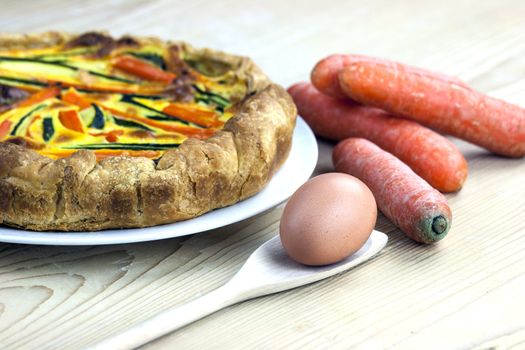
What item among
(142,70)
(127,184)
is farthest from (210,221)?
(142,70)

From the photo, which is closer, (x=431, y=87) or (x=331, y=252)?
(x=331, y=252)

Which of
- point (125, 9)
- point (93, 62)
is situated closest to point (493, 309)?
point (93, 62)

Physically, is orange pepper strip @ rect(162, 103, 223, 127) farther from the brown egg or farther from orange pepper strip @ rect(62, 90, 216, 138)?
the brown egg

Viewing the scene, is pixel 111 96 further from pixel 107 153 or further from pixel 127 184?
pixel 127 184

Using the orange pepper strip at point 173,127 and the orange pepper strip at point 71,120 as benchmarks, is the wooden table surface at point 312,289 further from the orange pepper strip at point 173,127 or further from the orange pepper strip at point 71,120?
the orange pepper strip at point 71,120

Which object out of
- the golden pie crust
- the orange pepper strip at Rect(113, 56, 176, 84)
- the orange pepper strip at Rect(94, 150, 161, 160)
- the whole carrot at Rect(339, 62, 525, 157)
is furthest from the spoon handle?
the orange pepper strip at Rect(113, 56, 176, 84)

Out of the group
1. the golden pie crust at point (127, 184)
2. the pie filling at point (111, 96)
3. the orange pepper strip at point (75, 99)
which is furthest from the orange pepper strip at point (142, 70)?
the golden pie crust at point (127, 184)

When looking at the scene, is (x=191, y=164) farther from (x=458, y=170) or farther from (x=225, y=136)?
(x=458, y=170)
